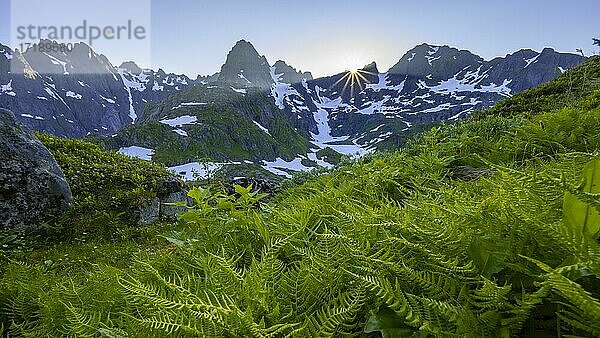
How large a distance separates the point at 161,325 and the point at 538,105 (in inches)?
596

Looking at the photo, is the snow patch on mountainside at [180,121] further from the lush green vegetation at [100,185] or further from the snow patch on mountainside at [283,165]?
the lush green vegetation at [100,185]

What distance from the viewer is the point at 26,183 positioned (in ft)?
28.7

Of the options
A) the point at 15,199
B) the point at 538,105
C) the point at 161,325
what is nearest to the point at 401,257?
the point at 161,325

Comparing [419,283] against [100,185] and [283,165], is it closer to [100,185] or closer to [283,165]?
[100,185]

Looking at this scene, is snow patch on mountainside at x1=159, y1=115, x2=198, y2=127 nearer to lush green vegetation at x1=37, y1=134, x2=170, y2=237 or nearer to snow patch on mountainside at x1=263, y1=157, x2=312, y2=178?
snow patch on mountainside at x1=263, y1=157, x2=312, y2=178

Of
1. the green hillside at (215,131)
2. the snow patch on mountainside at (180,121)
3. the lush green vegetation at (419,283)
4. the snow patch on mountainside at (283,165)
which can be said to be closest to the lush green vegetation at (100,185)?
the lush green vegetation at (419,283)

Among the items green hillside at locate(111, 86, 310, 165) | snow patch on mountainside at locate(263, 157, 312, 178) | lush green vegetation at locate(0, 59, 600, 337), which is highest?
lush green vegetation at locate(0, 59, 600, 337)

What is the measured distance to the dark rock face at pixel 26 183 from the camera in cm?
830

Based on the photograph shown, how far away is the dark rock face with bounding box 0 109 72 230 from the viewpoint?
8297mm

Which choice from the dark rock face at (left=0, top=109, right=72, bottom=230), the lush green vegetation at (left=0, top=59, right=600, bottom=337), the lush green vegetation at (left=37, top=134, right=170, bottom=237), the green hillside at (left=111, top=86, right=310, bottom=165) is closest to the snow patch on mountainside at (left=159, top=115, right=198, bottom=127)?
the green hillside at (left=111, top=86, right=310, bottom=165)

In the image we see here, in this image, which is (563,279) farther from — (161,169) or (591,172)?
(161,169)

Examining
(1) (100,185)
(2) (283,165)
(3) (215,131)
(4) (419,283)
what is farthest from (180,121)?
(4) (419,283)

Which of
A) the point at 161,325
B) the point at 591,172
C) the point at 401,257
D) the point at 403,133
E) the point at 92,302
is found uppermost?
the point at 591,172

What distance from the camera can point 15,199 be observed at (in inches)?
331
